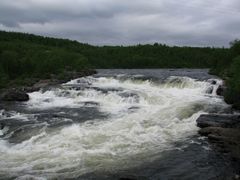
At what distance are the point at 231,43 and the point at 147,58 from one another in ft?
189

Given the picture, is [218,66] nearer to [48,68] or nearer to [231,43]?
[231,43]

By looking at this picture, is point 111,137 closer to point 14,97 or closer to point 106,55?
point 14,97

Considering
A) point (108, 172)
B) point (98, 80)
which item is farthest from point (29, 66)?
point (108, 172)

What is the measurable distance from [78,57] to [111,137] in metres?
43.7

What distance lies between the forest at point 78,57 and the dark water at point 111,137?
14.9 metres

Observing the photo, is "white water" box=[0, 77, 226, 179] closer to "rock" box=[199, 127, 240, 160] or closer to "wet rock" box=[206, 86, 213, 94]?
"wet rock" box=[206, 86, 213, 94]

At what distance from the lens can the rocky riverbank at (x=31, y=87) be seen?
1285 inches

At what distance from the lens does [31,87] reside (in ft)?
127

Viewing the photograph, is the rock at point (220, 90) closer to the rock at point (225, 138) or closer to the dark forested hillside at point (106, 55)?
the rock at point (225, 138)

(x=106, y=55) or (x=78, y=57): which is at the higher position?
(x=78, y=57)

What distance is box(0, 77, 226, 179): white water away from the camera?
51.0 ft

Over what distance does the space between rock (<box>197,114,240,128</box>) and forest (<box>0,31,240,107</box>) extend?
24497mm

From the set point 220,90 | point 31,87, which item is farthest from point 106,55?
point 220,90

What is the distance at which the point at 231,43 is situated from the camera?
121 ft
